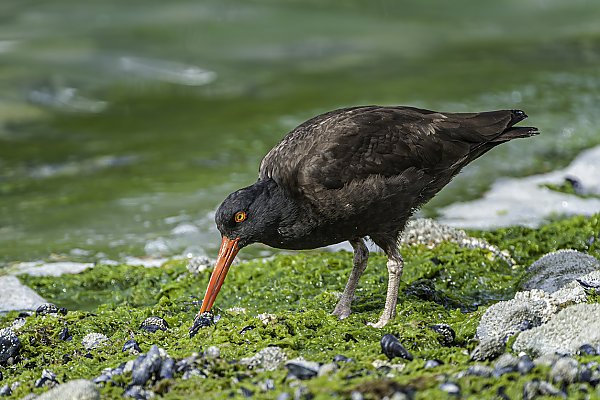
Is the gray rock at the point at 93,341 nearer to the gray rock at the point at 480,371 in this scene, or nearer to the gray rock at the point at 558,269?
the gray rock at the point at 480,371

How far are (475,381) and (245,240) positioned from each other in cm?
203

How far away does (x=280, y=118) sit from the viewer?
41.1 ft

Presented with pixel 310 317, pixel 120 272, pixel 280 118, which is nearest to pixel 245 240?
pixel 310 317

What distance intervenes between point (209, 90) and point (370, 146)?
32.6ft

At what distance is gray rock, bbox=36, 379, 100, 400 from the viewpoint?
11.5 ft

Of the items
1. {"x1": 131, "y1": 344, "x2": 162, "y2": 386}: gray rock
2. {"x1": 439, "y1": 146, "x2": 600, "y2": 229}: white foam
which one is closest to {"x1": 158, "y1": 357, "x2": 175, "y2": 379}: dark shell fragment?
{"x1": 131, "y1": 344, "x2": 162, "y2": 386}: gray rock

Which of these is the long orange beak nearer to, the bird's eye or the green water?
the bird's eye

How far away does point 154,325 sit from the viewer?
495 cm

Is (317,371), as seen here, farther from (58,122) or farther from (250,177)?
(58,122)

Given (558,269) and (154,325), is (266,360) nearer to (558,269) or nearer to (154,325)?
(154,325)

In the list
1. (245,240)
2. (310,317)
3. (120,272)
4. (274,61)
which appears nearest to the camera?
(310,317)

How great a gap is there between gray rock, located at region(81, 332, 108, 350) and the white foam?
152 inches

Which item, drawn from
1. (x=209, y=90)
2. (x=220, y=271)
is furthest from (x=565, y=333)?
(x=209, y=90)

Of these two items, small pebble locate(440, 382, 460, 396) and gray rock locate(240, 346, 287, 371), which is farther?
gray rock locate(240, 346, 287, 371)
